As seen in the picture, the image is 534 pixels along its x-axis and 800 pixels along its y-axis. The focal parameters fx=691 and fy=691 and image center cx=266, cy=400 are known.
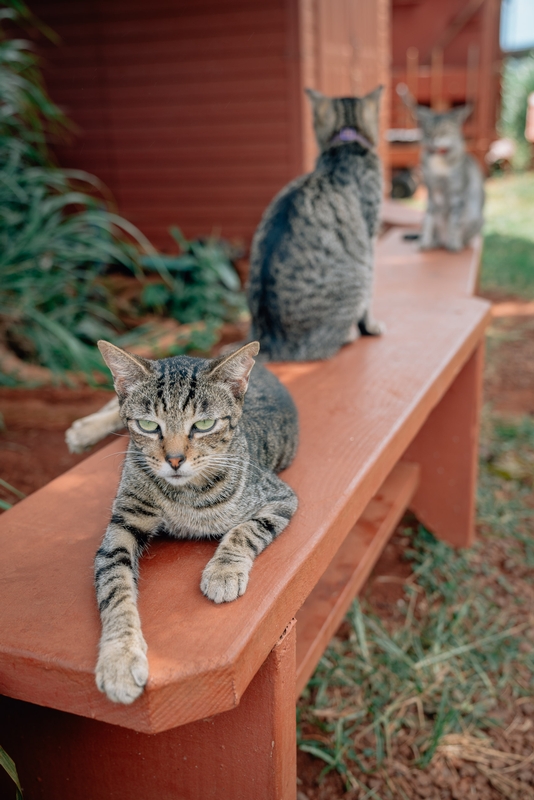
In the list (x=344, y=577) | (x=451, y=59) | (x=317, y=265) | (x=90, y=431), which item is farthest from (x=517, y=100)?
(x=90, y=431)

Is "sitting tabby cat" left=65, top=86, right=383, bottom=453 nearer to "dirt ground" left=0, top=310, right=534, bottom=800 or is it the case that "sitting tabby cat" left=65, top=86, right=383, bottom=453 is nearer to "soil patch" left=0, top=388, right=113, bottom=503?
"soil patch" left=0, top=388, right=113, bottom=503

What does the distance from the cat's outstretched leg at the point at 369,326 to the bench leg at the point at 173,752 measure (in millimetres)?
1883

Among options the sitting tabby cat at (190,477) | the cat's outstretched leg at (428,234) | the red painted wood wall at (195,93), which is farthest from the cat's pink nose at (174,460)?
the red painted wood wall at (195,93)

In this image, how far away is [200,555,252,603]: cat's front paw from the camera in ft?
4.69

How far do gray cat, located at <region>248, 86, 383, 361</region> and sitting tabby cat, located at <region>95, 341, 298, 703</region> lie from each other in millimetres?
1180

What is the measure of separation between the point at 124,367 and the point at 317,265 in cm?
155

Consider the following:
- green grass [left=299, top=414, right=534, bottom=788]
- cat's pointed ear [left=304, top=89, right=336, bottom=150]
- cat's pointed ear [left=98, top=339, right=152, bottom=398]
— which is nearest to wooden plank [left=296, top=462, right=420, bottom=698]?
green grass [left=299, top=414, right=534, bottom=788]

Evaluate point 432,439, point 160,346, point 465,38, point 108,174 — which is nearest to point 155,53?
point 108,174

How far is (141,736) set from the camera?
159 centimetres

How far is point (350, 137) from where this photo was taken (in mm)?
3270

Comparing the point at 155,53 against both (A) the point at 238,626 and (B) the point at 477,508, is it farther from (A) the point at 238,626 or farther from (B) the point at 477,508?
(A) the point at 238,626

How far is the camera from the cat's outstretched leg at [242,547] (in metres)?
1.44

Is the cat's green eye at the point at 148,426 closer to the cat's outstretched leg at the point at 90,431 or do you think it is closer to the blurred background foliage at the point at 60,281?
the cat's outstretched leg at the point at 90,431

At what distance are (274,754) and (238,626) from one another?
338 mm
